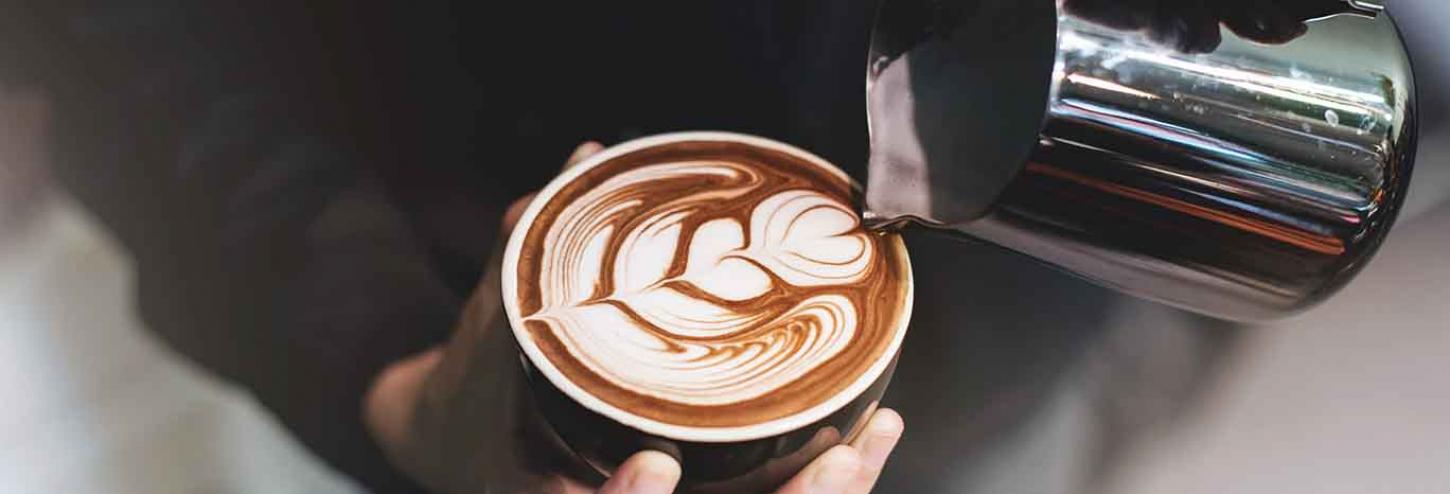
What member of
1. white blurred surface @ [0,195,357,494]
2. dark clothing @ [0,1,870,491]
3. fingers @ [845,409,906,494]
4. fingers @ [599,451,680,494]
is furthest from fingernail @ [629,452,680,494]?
white blurred surface @ [0,195,357,494]

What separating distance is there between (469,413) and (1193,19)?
0.67 metres

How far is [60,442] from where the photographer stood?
93cm

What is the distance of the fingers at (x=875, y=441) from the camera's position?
63cm

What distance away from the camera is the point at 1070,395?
0.87 m

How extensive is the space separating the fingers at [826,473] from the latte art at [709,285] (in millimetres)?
50

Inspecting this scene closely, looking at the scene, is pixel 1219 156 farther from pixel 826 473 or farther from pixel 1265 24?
pixel 826 473

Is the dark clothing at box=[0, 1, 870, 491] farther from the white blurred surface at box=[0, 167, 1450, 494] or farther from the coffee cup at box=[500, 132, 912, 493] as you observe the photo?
the coffee cup at box=[500, 132, 912, 493]

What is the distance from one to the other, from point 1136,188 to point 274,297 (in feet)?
2.48

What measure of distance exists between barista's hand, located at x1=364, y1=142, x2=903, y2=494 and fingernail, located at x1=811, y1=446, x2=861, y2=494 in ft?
0.23

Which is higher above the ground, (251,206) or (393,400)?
(251,206)

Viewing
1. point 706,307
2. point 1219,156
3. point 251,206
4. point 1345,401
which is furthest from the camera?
Result: point 251,206

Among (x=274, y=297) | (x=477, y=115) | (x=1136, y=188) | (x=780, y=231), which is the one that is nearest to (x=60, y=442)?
(x=274, y=297)

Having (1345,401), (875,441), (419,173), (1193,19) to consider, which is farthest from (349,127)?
(1345,401)

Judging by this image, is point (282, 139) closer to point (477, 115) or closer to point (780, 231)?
point (477, 115)
